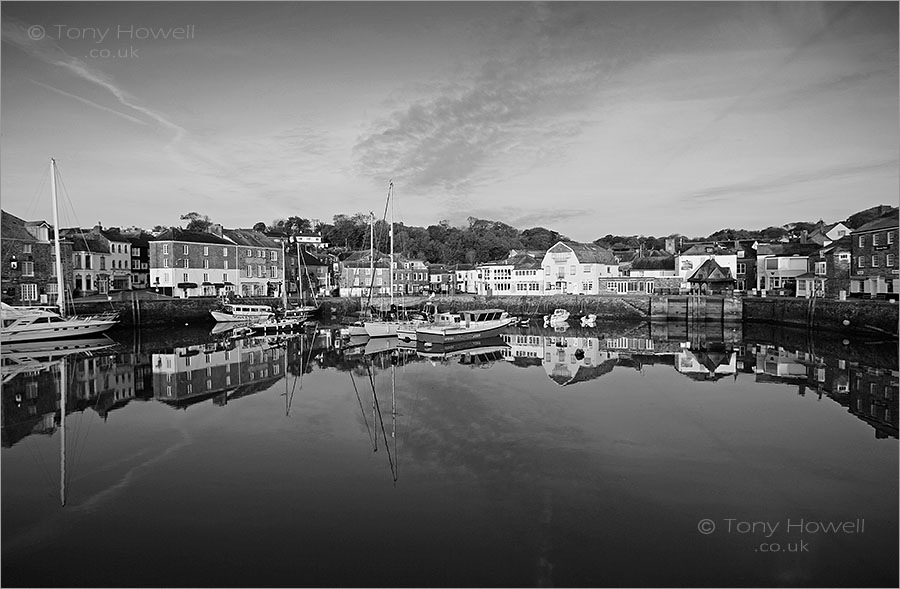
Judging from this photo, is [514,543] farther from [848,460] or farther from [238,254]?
[238,254]

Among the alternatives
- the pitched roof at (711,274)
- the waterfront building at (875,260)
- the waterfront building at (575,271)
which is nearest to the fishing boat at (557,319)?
the waterfront building at (575,271)

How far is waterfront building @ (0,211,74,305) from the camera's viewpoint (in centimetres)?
4362

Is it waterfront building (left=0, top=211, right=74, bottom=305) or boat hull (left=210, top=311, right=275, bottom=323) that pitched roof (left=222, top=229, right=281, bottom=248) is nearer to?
boat hull (left=210, top=311, right=275, bottom=323)

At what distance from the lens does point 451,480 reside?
1189 centimetres

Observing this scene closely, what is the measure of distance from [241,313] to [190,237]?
15.5 m

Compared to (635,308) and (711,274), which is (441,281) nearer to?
(635,308)

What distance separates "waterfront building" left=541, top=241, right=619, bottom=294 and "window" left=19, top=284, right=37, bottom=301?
1874 inches

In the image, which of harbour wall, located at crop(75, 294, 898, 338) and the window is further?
the window

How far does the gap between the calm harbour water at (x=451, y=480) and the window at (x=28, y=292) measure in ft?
81.4

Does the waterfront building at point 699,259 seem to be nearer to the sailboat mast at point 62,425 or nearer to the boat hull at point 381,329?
the boat hull at point 381,329

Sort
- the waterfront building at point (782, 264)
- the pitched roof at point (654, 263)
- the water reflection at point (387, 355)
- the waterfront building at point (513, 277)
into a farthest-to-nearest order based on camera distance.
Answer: the waterfront building at point (513, 277) < the pitched roof at point (654, 263) < the waterfront building at point (782, 264) < the water reflection at point (387, 355)

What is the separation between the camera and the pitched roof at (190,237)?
5825cm

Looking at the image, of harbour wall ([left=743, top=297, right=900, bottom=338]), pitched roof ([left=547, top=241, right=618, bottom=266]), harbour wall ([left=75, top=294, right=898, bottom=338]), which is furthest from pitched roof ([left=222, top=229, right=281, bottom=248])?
harbour wall ([left=743, top=297, right=900, bottom=338])

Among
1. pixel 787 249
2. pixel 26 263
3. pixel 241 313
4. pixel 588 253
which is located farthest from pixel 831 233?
pixel 26 263
